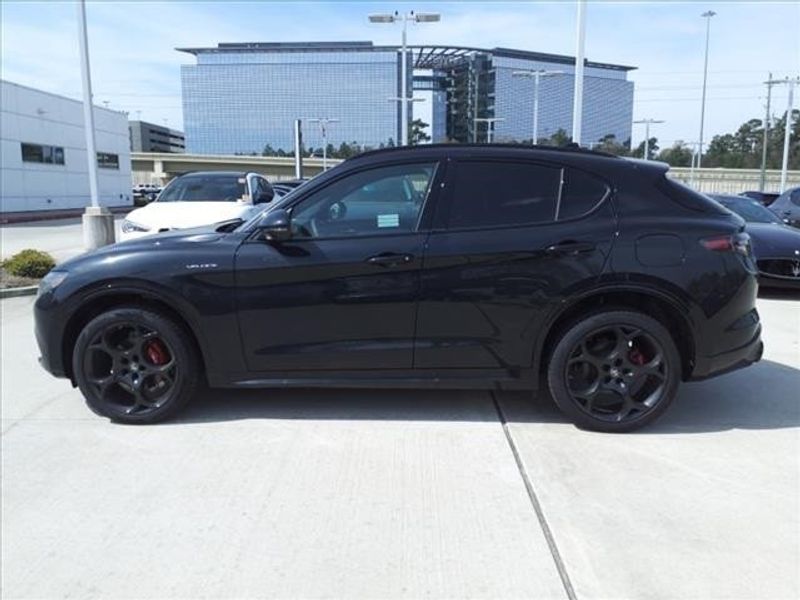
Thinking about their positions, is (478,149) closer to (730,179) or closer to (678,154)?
(730,179)

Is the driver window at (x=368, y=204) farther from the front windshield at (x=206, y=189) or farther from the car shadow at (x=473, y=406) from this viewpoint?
the front windshield at (x=206, y=189)

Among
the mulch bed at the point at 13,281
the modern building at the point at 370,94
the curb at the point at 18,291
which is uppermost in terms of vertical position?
the modern building at the point at 370,94

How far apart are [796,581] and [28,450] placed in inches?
159

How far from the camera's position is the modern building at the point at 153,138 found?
12376 cm

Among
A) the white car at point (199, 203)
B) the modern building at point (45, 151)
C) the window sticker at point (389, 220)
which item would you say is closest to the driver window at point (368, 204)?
the window sticker at point (389, 220)

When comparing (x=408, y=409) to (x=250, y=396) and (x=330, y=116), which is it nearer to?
(x=250, y=396)

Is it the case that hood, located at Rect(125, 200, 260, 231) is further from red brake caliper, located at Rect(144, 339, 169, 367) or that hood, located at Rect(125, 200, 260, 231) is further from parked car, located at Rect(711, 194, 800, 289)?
parked car, located at Rect(711, 194, 800, 289)

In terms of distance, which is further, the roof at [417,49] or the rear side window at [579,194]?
the roof at [417,49]

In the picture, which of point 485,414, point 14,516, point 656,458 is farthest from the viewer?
point 485,414

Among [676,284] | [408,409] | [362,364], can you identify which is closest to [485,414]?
[408,409]

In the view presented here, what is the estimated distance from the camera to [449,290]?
420cm

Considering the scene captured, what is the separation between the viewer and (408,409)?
4.67 m

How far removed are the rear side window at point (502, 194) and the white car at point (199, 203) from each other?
17.3ft

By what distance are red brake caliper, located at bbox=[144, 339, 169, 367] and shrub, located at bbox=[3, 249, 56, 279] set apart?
21.4 ft
